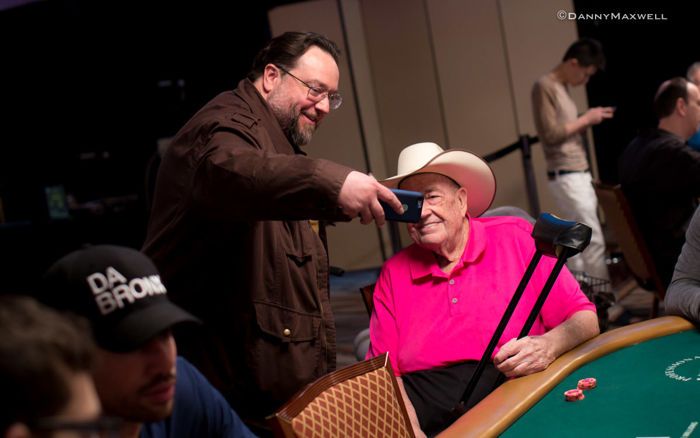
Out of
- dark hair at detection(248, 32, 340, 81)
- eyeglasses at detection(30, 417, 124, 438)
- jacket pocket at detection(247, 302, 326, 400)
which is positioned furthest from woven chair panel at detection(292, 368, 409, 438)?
eyeglasses at detection(30, 417, 124, 438)

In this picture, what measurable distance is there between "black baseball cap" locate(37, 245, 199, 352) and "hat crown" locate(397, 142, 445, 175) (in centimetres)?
171

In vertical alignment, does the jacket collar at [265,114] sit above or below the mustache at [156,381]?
above

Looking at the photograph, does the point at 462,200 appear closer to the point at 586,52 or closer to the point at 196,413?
the point at 196,413

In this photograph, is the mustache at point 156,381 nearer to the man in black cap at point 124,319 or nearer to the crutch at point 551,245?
the man in black cap at point 124,319

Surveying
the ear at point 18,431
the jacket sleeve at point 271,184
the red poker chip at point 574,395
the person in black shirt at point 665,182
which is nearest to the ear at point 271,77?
the jacket sleeve at point 271,184

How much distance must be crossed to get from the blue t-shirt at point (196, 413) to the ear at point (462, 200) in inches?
54.3

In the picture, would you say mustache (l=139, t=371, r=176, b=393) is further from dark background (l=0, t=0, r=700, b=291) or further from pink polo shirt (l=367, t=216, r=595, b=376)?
dark background (l=0, t=0, r=700, b=291)

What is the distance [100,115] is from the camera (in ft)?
29.5

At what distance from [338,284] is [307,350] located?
5.52 m

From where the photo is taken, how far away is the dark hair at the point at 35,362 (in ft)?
2.29

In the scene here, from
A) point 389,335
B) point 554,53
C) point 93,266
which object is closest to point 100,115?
point 554,53

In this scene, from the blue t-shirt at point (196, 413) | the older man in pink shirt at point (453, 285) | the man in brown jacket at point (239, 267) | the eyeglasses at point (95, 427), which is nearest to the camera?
the eyeglasses at point (95, 427)

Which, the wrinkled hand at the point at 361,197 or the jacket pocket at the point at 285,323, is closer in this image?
the wrinkled hand at the point at 361,197

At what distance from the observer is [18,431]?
686 millimetres
